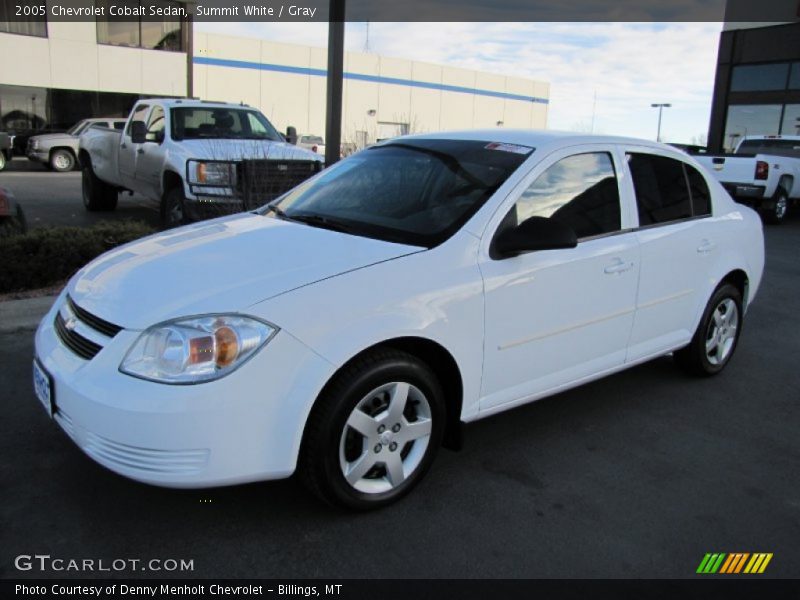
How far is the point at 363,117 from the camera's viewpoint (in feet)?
136

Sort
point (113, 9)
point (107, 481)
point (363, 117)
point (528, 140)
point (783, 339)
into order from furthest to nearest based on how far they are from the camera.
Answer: point (363, 117)
point (113, 9)
point (783, 339)
point (528, 140)
point (107, 481)

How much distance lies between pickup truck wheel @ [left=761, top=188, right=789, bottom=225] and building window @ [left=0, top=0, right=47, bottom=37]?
2678cm

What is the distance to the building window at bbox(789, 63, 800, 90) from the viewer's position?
86.8ft

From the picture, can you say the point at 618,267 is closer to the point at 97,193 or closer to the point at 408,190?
the point at 408,190

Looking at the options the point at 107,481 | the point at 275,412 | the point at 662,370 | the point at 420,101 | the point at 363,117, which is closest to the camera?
the point at 275,412

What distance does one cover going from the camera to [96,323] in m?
2.90

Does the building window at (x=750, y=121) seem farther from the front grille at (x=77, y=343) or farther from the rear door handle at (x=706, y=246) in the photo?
the front grille at (x=77, y=343)

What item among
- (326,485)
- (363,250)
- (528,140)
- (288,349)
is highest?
(528,140)

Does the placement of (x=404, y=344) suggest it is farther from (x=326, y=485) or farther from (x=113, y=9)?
(x=113, y=9)

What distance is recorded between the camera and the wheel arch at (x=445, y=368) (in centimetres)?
299

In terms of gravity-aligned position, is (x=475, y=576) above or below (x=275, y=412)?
below

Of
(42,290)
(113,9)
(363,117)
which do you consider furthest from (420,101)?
(42,290)

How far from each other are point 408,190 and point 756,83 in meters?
29.6

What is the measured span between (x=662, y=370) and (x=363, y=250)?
3.03 metres
